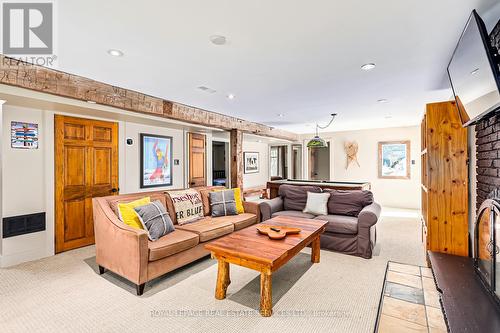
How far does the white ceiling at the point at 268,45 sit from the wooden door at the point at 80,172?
50.9 inches

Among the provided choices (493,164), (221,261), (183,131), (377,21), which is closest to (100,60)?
(221,261)

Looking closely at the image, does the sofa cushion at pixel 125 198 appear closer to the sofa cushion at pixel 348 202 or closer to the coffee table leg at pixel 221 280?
the coffee table leg at pixel 221 280

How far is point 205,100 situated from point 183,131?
175 cm

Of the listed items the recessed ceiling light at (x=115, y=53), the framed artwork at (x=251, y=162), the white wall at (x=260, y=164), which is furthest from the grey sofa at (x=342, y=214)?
the white wall at (x=260, y=164)

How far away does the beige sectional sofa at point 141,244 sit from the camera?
2.41 m

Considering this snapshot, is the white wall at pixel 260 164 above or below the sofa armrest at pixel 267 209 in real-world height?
above

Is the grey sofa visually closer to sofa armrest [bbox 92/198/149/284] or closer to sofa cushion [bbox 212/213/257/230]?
sofa cushion [bbox 212/213/257/230]

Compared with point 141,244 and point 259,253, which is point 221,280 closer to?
point 259,253

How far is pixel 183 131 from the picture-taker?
543 cm

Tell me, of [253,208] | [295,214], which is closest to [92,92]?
[253,208]

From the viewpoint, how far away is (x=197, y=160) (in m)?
5.82

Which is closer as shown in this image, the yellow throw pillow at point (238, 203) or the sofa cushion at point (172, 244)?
the sofa cushion at point (172, 244)

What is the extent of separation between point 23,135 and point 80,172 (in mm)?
846

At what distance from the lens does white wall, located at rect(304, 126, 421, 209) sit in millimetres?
6520
